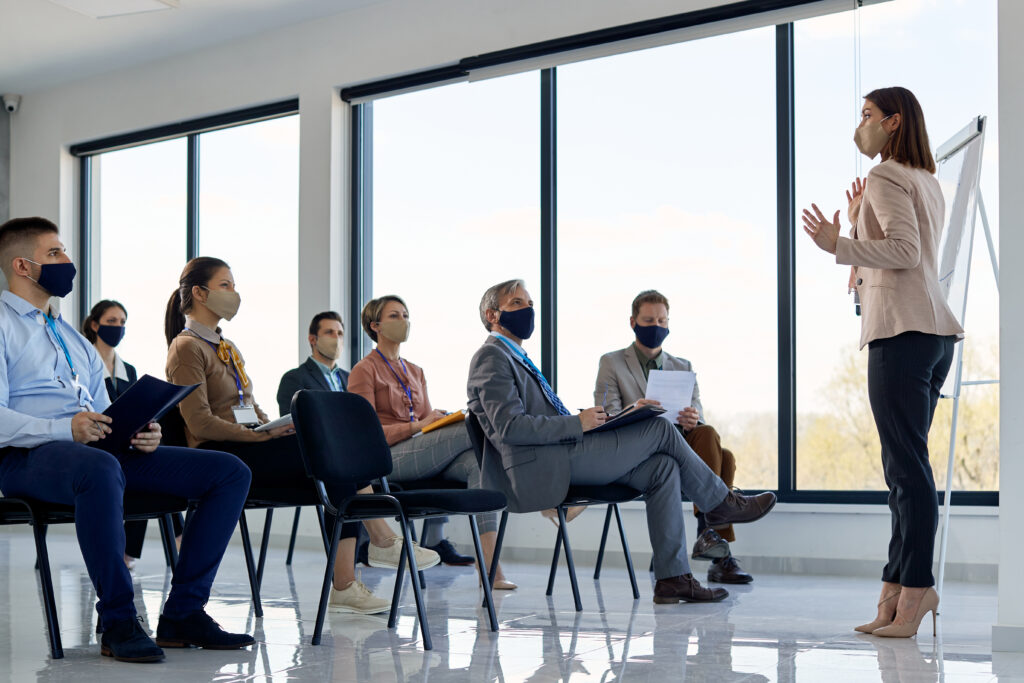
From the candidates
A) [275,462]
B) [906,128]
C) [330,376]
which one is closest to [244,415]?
[275,462]

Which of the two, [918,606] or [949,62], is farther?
[949,62]

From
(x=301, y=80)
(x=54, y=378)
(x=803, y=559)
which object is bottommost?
(x=803, y=559)

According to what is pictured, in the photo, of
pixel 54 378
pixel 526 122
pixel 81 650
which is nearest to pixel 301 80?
pixel 526 122

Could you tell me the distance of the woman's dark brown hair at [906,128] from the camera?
3.22m

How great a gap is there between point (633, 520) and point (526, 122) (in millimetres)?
2257

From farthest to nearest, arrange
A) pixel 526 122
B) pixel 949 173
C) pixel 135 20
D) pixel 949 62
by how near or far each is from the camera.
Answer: pixel 135 20 < pixel 526 122 < pixel 949 62 < pixel 949 173

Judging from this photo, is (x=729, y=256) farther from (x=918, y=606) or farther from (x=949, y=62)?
(x=918, y=606)

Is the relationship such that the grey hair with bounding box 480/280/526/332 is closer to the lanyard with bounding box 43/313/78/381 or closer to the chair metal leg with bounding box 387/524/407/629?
the chair metal leg with bounding box 387/524/407/629

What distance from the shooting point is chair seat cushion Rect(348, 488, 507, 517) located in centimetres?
302

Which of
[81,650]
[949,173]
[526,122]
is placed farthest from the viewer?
[526,122]

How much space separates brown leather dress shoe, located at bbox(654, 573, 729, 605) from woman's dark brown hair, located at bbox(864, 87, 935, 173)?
1624mm

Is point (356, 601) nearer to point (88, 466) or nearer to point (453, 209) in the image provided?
point (88, 466)

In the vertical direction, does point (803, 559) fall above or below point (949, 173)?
below

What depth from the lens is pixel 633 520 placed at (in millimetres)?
5375
